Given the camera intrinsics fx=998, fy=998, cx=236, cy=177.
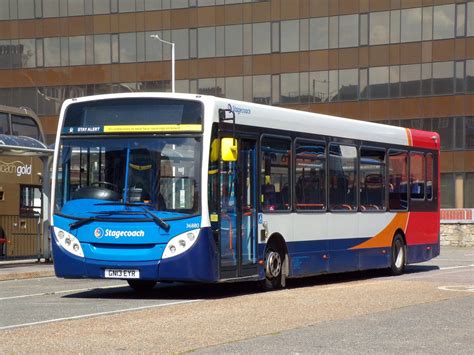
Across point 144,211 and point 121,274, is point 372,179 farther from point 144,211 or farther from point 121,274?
point 121,274

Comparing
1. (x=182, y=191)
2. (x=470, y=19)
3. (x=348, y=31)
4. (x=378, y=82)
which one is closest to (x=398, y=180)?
(x=182, y=191)

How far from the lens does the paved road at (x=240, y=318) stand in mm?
10258

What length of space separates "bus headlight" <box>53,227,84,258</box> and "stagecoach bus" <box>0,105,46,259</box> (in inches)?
478

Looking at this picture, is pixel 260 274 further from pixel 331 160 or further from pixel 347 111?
pixel 347 111

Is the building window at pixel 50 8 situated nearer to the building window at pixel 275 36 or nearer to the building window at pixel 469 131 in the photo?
the building window at pixel 275 36

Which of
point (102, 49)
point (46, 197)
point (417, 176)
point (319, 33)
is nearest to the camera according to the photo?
point (417, 176)

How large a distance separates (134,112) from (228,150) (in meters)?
1.69

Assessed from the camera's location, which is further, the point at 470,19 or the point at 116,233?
the point at 470,19

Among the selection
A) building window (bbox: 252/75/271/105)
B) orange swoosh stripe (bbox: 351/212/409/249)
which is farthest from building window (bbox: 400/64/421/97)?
orange swoosh stripe (bbox: 351/212/409/249)

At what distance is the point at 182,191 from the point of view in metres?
15.6

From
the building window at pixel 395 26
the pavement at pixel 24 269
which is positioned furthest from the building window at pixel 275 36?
the pavement at pixel 24 269

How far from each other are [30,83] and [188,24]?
13.2 metres

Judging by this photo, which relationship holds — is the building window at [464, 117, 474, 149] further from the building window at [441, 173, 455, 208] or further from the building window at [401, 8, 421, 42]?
the building window at [401, 8, 421, 42]

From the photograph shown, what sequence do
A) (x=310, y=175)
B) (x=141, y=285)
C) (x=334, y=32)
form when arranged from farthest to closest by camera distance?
1. (x=334, y=32)
2. (x=310, y=175)
3. (x=141, y=285)
